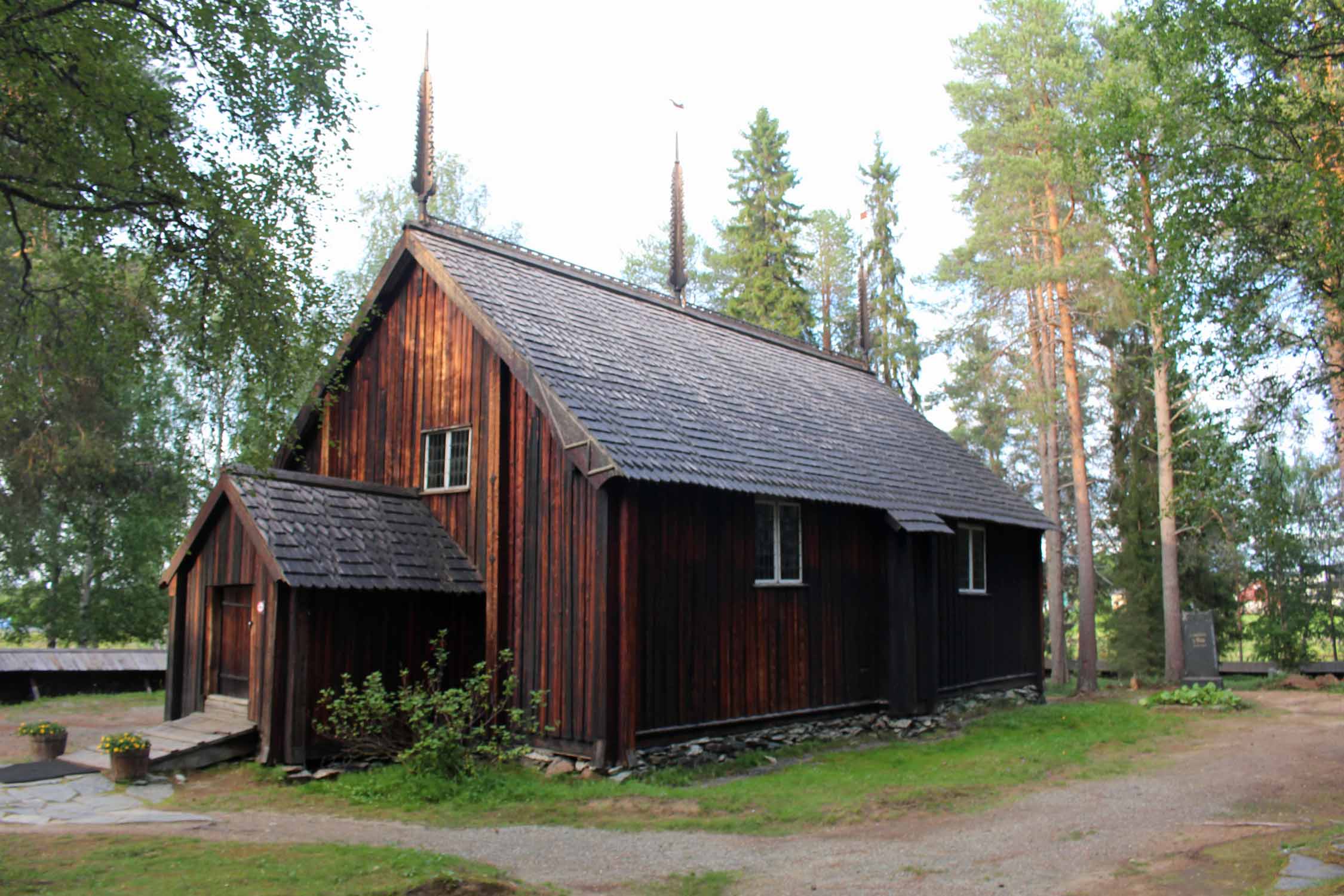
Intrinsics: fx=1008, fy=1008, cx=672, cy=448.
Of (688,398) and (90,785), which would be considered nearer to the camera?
(90,785)

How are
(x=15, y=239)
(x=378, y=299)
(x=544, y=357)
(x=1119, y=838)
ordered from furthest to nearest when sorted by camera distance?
1. (x=15, y=239)
2. (x=378, y=299)
3. (x=544, y=357)
4. (x=1119, y=838)

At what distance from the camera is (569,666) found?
12.1 meters

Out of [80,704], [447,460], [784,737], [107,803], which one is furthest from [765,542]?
[80,704]

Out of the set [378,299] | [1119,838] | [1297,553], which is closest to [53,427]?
[378,299]

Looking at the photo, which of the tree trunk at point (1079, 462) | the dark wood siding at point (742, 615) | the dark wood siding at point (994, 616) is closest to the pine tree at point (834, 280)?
the tree trunk at point (1079, 462)

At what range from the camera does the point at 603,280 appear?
1791 cm

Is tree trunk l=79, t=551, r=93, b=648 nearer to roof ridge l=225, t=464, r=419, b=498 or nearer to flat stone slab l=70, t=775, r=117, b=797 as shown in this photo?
roof ridge l=225, t=464, r=419, b=498

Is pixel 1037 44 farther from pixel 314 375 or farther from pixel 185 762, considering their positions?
pixel 185 762

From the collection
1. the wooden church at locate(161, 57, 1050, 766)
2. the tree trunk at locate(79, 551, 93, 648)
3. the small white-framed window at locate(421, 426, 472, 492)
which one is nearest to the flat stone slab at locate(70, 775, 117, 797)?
the wooden church at locate(161, 57, 1050, 766)

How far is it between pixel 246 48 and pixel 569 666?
7386 millimetres

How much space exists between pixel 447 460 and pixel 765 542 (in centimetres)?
466

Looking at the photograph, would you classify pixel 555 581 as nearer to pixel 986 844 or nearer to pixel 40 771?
pixel 986 844

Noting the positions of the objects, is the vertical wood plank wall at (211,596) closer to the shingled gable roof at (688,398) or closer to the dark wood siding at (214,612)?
the dark wood siding at (214,612)

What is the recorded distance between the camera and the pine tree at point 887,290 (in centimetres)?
3603
